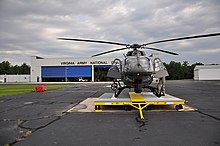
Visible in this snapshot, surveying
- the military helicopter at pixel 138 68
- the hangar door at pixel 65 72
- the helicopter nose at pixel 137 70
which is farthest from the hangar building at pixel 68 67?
the helicopter nose at pixel 137 70

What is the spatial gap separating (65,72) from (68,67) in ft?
6.90

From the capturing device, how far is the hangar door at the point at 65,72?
6856 centimetres

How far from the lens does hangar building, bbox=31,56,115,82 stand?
67.8 meters

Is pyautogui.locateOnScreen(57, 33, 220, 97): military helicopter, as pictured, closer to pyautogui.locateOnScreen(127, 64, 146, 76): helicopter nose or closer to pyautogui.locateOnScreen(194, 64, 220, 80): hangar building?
pyautogui.locateOnScreen(127, 64, 146, 76): helicopter nose

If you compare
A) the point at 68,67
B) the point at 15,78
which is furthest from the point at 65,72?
the point at 15,78

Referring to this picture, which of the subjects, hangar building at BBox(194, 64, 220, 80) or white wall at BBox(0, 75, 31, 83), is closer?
Answer: hangar building at BBox(194, 64, 220, 80)

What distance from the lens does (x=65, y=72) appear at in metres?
69.4

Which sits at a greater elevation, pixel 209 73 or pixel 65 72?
pixel 65 72

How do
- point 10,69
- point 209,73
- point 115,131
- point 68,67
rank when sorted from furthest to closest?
point 10,69
point 209,73
point 68,67
point 115,131

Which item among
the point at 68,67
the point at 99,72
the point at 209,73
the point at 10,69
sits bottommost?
the point at 209,73

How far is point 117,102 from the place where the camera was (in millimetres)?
8820

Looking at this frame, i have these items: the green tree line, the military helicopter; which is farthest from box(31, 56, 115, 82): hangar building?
the military helicopter

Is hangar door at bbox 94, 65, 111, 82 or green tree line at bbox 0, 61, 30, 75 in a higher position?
green tree line at bbox 0, 61, 30, 75

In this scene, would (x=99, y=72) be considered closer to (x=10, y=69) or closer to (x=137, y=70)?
(x=10, y=69)
